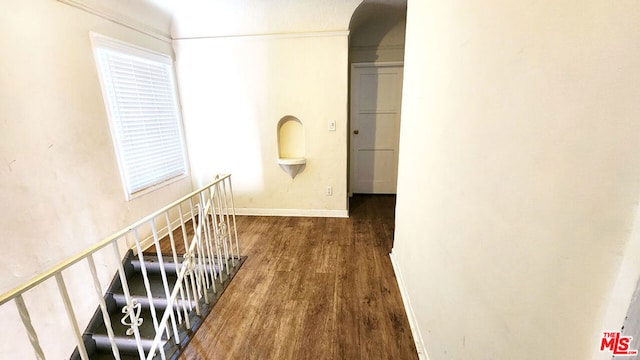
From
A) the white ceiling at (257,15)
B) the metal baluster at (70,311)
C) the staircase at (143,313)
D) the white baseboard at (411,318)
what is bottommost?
the staircase at (143,313)

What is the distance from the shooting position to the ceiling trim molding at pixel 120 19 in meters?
2.13

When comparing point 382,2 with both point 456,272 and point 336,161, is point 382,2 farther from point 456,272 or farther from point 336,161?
point 456,272

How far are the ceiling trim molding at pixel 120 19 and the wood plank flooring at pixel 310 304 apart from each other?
259 centimetres

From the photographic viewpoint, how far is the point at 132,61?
2.67 m

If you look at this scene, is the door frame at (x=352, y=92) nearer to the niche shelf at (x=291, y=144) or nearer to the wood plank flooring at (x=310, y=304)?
the niche shelf at (x=291, y=144)

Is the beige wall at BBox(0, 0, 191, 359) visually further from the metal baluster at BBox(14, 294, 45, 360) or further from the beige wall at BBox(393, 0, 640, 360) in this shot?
the beige wall at BBox(393, 0, 640, 360)

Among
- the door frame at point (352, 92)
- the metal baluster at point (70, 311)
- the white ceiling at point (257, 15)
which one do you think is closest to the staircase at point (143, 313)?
the metal baluster at point (70, 311)

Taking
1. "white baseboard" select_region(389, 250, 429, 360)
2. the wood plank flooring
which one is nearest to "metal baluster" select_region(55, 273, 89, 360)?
the wood plank flooring

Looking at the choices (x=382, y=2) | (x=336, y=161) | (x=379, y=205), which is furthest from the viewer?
(x=379, y=205)

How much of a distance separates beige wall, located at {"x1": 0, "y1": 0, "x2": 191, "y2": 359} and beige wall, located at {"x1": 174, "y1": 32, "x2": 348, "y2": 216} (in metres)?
1.14

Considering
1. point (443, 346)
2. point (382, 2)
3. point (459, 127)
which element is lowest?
point (443, 346)

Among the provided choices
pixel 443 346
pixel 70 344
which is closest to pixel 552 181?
pixel 443 346

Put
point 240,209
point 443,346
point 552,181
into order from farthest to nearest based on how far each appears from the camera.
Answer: point 240,209 → point 443,346 → point 552,181

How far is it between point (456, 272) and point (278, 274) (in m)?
1.73
